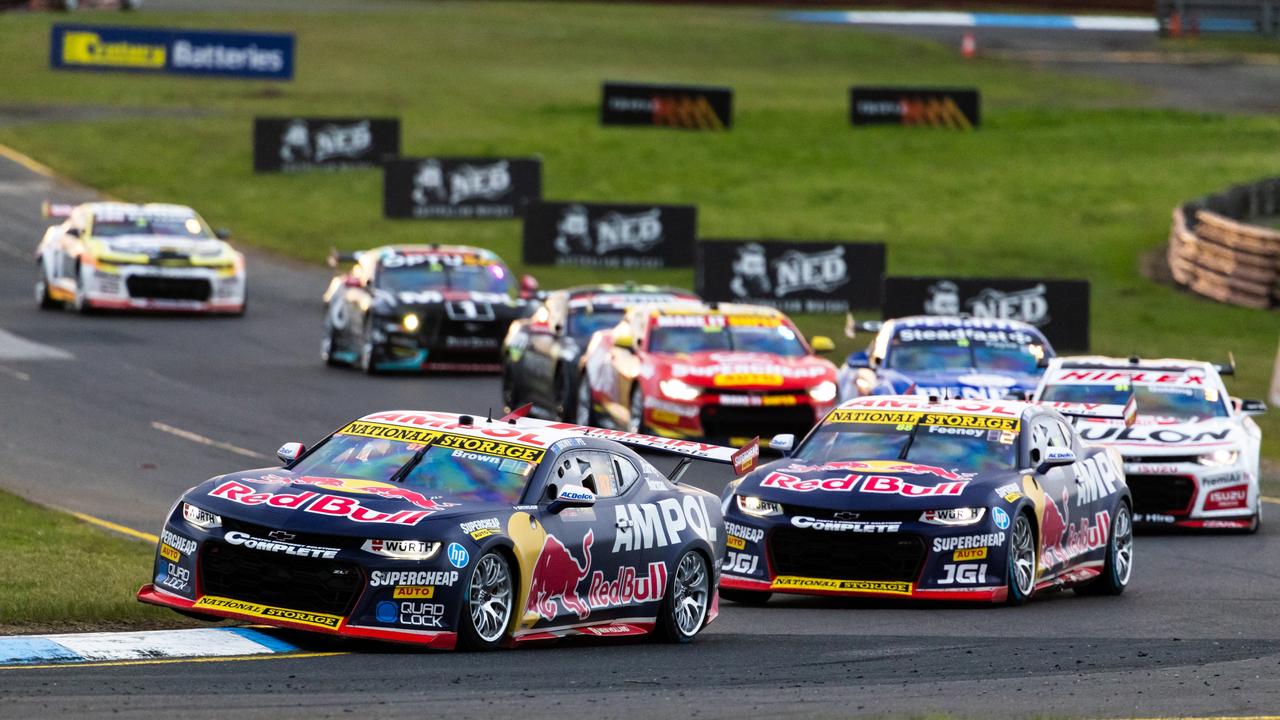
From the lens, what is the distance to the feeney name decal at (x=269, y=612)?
11547 millimetres

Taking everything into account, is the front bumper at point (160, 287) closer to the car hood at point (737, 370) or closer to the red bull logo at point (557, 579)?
the car hood at point (737, 370)

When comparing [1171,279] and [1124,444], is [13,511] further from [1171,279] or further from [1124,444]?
[1171,279]

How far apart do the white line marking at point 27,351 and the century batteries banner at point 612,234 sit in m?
11.1

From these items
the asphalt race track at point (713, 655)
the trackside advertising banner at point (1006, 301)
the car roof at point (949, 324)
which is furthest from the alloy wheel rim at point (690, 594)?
the trackside advertising banner at point (1006, 301)

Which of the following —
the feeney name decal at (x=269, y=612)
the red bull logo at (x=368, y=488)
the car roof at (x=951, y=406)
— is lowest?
the feeney name decal at (x=269, y=612)

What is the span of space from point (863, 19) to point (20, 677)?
76.4 m

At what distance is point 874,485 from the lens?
14.9 metres

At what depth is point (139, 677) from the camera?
35.1ft

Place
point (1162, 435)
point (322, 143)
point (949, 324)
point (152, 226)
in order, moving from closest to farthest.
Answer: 1. point (1162, 435)
2. point (949, 324)
3. point (152, 226)
4. point (322, 143)

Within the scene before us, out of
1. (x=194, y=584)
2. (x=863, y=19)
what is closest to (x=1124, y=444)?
(x=194, y=584)

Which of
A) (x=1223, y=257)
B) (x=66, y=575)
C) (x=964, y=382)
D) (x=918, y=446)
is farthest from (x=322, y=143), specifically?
(x=66, y=575)

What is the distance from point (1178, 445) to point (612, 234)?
19580mm

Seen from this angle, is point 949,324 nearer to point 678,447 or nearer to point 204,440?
point 204,440

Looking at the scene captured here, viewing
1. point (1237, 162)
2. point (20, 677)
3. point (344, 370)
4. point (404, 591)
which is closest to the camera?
point (20, 677)
